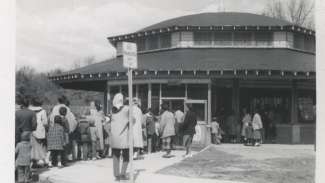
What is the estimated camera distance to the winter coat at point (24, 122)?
927 centimetres

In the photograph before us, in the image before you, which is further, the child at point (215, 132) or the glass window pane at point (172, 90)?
the glass window pane at point (172, 90)

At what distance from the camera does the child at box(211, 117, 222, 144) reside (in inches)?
630

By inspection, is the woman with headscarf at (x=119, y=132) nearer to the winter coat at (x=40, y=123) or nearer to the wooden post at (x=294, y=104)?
the winter coat at (x=40, y=123)

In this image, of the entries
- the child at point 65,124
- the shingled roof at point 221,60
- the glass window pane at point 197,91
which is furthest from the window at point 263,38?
the child at point 65,124

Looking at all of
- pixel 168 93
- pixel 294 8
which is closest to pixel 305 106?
pixel 168 93

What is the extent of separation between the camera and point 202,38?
19.2 metres

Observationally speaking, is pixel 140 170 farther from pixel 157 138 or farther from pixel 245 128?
pixel 245 128

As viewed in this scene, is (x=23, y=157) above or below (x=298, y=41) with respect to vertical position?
below

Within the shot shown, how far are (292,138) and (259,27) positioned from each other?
4.38m

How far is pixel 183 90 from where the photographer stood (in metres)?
16.4

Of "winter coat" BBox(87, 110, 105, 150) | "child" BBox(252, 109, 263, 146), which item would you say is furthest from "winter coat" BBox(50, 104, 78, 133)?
"child" BBox(252, 109, 263, 146)

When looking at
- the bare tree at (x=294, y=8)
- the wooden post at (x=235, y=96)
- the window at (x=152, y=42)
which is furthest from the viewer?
the window at (x=152, y=42)

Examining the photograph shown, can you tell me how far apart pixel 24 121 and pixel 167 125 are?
4290 millimetres

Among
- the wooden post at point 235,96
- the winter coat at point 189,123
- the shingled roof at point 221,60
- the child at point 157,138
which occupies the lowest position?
the child at point 157,138
